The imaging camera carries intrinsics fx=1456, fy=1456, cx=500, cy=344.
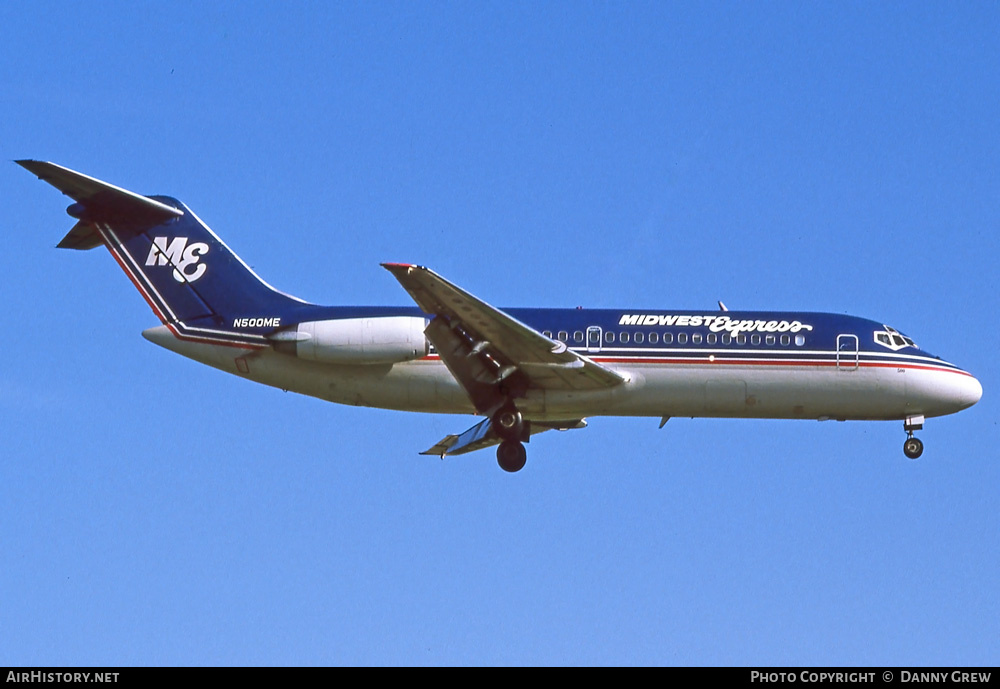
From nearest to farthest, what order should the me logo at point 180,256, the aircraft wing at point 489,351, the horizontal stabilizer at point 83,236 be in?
1. the aircraft wing at point 489,351
2. the me logo at point 180,256
3. the horizontal stabilizer at point 83,236

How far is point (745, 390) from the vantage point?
33.0 metres

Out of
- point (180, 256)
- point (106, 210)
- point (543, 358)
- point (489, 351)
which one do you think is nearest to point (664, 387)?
point (543, 358)

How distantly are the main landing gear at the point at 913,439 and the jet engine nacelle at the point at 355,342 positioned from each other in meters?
11.4

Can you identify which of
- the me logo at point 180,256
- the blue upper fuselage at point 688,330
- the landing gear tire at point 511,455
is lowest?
the landing gear tire at point 511,455

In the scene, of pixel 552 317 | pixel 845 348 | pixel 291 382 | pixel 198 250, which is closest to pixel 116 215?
pixel 198 250

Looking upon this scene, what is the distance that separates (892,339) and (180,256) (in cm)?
1689

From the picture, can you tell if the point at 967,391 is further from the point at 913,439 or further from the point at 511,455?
the point at 511,455

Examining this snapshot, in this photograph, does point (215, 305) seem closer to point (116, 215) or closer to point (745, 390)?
point (116, 215)

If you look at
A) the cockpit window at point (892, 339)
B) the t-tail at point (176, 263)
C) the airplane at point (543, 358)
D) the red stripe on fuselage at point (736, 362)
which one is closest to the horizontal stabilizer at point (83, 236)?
the t-tail at point (176, 263)

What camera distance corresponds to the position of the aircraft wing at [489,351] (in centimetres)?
3027

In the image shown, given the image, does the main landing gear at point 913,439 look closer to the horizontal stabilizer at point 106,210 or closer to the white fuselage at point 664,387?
the white fuselage at point 664,387

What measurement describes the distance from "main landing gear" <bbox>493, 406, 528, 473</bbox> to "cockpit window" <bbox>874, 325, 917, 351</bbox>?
8.55 metres

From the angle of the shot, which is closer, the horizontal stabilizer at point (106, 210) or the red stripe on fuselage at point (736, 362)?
the red stripe on fuselage at point (736, 362)
